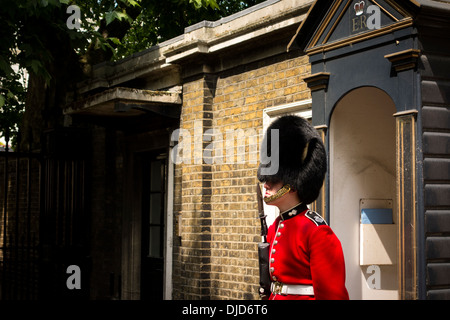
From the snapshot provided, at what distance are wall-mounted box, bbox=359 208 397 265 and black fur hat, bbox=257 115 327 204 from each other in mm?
1705

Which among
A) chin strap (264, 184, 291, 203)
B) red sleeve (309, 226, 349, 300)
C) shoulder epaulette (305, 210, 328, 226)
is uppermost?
chin strap (264, 184, 291, 203)

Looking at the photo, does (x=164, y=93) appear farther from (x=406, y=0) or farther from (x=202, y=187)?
(x=406, y=0)

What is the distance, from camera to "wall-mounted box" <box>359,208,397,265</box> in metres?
5.91

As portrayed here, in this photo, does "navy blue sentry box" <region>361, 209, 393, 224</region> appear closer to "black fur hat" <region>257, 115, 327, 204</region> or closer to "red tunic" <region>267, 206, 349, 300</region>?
"black fur hat" <region>257, 115, 327, 204</region>

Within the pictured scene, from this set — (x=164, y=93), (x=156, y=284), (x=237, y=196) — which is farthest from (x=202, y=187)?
(x=156, y=284)

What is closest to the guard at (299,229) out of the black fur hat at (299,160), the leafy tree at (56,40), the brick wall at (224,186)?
the black fur hat at (299,160)

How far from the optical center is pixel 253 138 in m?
7.74

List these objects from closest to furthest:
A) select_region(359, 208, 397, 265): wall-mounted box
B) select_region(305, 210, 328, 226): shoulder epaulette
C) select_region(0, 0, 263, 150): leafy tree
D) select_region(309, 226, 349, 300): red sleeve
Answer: select_region(309, 226, 349, 300): red sleeve
select_region(305, 210, 328, 226): shoulder epaulette
select_region(359, 208, 397, 265): wall-mounted box
select_region(0, 0, 263, 150): leafy tree

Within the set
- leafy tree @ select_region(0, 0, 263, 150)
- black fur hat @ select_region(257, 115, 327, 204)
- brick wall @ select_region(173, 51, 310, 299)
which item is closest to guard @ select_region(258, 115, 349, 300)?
black fur hat @ select_region(257, 115, 327, 204)

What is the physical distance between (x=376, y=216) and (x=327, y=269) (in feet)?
7.58

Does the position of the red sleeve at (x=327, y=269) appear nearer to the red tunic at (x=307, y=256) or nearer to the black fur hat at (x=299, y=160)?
the red tunic at (x=307, y=256)

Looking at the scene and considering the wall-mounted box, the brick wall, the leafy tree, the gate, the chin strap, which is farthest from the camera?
the gate

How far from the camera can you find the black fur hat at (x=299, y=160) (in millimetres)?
4219

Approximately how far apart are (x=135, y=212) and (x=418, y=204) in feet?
20.5
